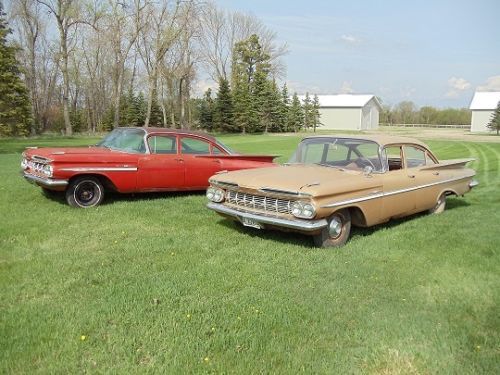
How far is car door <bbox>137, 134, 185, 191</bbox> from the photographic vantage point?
28.5 feet

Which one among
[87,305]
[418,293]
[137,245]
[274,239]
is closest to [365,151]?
[274,239]

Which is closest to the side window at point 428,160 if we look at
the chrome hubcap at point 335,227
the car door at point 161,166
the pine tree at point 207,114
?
the chrome hubcap at point 335,227

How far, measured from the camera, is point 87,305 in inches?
164

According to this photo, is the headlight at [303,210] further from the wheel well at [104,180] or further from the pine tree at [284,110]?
the pine tree at [284,110]

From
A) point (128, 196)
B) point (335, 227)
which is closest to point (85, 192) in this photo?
point (128, 196)

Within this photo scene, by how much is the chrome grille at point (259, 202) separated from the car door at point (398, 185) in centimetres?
162

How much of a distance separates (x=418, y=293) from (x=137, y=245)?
336 centimetres

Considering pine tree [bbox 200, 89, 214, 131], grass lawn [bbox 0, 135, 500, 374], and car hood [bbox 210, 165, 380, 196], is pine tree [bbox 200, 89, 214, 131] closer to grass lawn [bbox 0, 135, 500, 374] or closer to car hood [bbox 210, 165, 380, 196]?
grass lawn [bbox 0, 135, 500, 374]

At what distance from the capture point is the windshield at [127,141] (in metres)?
8.84

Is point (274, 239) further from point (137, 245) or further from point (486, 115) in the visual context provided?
point (486, 115)

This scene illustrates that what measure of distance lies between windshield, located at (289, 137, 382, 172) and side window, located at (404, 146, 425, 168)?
756 mm

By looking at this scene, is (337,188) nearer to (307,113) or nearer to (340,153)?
(340,153)

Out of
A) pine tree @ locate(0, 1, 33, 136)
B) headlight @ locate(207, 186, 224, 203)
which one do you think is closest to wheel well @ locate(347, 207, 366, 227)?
headlight @ locate(207, 186, 224, 203)

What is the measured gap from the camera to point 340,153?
7383mm
